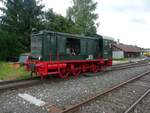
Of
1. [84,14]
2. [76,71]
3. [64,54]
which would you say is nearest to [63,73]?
[64,54]

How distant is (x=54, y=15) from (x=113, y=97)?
26.0 m

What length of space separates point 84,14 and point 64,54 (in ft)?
110

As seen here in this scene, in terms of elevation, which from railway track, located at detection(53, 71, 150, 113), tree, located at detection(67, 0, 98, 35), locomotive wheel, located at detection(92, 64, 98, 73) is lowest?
railway track, located at detection(53, 71, 150, 113)

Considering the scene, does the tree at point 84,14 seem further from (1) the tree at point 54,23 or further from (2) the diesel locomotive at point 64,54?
(2) the diesel locomotive at point 64,54

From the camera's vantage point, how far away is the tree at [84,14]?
4444 cm

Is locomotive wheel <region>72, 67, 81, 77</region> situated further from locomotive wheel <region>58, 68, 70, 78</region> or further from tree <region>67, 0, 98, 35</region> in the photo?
tree <region>67, 0, 98, 35</region>

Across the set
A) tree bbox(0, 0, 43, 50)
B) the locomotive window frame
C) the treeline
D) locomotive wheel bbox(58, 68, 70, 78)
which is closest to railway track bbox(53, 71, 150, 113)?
locomotive wheel bbox(58, 68, 70, 78)

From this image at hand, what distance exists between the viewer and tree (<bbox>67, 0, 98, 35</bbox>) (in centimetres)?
4444

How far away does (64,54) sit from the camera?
1307 cm

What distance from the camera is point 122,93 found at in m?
9.30

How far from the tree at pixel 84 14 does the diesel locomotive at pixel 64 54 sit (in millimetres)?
27747

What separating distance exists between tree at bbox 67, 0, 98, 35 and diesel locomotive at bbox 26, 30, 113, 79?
27.7m

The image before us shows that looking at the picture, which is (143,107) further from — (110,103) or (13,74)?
(13,74)

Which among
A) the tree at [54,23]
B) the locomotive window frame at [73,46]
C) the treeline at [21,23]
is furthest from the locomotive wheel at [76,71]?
the tree at [54,23]
